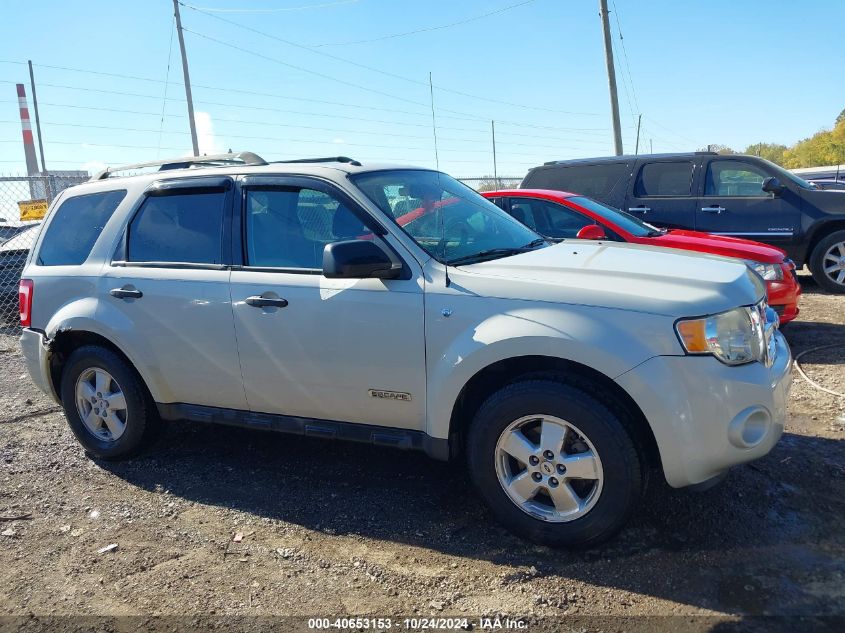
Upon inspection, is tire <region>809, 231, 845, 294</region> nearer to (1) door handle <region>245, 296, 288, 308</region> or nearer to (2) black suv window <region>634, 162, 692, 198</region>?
(2) black suv window <region>634, 162, 692, 198</region>

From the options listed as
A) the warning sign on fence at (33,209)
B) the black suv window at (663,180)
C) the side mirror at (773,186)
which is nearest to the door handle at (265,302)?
the black suv window at (663,180)

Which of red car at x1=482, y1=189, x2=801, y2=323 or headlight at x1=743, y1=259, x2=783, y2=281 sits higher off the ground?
red car at x1=482, y1=189, x2=801, y2=323

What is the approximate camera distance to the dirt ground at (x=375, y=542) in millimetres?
2969

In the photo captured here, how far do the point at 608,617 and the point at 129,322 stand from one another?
126 inches

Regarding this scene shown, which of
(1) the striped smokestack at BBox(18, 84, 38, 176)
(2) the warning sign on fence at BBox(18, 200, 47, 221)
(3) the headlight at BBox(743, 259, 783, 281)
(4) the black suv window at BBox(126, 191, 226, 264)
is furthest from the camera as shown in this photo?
(1) the striped smokestack at BBox(18, 84, 38, 176)

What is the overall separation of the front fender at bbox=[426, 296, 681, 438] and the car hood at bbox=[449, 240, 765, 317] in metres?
0.06

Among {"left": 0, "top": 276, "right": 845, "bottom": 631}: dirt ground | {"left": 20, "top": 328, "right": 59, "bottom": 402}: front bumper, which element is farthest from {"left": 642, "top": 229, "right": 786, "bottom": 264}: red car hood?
{"left": 20, "top": 328, "right": 59, "bottom": 402}: front bumper

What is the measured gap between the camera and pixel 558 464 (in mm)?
3217

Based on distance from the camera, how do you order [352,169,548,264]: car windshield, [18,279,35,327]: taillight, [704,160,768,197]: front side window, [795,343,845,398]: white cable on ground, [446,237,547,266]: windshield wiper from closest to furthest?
[446,237,547,266]: windshield wiper < [352,169,548,264]: car windshield < [18,279,35,327]: taillight < [795,343,845,398]: white cable on ground < [704,160,768,197]: front side window

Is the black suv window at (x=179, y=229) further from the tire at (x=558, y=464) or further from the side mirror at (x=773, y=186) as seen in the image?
the side mirror at (x=773, y=186)

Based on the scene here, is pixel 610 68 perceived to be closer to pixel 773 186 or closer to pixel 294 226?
pixel 773 186

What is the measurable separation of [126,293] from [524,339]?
8.45 ft

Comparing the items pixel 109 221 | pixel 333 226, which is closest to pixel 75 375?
pixel 109 221

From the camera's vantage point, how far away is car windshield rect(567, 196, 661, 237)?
23.1 feet
